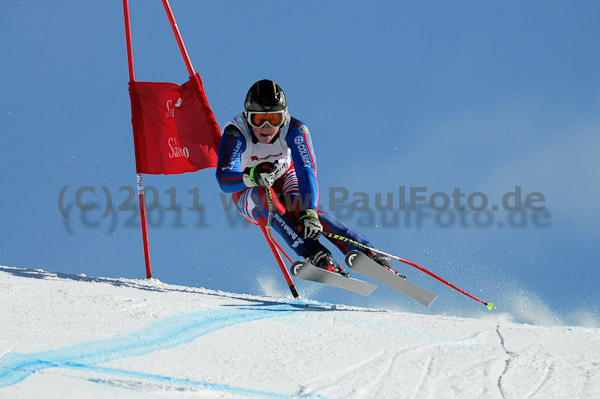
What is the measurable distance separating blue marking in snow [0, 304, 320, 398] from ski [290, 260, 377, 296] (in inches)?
16.2

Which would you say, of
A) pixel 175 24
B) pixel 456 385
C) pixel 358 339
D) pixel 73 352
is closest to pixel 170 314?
pixel 73 352

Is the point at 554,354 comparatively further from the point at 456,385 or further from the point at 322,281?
the point at 322,281

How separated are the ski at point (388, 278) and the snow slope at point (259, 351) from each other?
18cm


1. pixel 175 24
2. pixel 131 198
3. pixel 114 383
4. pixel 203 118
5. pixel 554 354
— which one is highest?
pixel 175 24

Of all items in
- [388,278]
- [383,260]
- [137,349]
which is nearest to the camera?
[137,349]

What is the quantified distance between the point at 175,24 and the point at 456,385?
221 inches

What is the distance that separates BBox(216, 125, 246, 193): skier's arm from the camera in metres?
5.55

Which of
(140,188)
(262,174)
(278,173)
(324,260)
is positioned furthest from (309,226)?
(140,188)

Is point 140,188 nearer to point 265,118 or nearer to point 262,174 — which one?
point 265,118

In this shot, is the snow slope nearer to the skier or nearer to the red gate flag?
the skier

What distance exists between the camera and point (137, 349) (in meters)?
3.67

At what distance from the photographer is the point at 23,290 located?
4766mm

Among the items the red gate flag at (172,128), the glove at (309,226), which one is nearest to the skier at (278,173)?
the glove at (309,226)

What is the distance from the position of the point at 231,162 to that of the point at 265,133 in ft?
1.39
